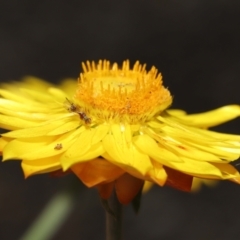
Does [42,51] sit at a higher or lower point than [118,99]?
lower

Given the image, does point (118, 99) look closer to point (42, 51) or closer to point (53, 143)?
point (53, 143)

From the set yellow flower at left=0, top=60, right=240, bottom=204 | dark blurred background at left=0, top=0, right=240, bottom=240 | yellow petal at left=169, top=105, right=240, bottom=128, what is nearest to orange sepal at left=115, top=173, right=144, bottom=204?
yellow flower at left=0, top=60, right=240, bottom=204

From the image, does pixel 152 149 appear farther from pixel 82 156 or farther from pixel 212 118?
pixel 212 118

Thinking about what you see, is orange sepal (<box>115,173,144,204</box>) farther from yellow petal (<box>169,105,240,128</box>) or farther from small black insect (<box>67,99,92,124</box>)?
yellow petal (<box>169,105,240,128</box>)

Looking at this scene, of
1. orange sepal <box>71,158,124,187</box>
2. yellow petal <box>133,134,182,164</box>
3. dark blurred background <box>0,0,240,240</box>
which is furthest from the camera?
dark blurred background <box>0,0,240,240</box>

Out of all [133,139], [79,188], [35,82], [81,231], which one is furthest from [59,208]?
[81,231]

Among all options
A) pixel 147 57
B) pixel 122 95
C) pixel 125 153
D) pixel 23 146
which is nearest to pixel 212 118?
pixel 122 95
